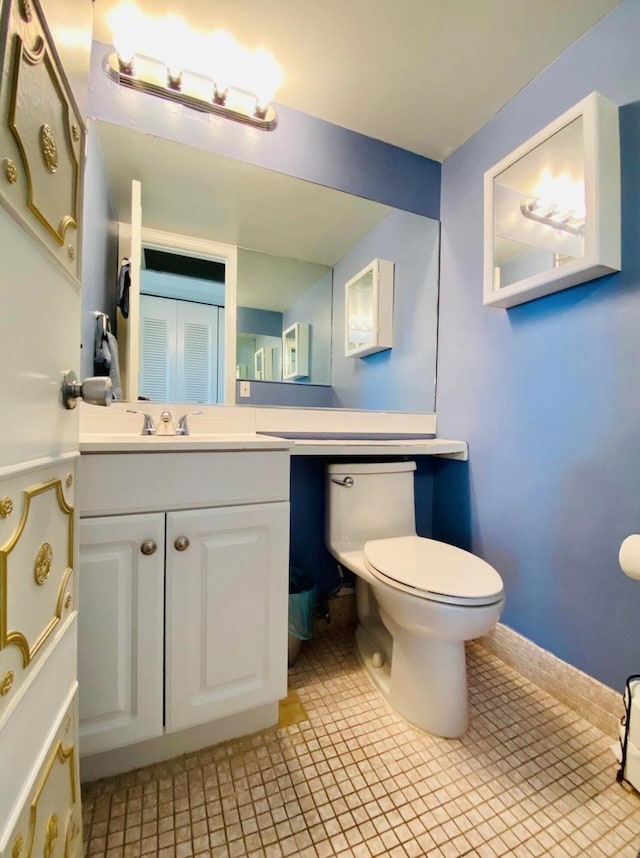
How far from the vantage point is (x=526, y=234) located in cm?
128

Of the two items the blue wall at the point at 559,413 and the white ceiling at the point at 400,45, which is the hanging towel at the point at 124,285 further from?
the blue wall at the point at 559,413

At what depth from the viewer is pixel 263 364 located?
1.50 meters

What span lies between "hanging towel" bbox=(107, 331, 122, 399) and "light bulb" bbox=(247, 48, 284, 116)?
39.8 inches

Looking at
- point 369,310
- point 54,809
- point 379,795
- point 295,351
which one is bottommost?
point 379,795

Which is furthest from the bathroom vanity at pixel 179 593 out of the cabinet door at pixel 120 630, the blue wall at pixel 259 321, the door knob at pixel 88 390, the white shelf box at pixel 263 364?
the blue wall at pixel 259 321

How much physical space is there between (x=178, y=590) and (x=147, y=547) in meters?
0.13

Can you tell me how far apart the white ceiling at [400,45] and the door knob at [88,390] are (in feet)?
4.28

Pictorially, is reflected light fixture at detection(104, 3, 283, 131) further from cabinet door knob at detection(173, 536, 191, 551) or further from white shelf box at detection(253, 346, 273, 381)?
cabinet door knob at detection(173, 536, 191, 551)

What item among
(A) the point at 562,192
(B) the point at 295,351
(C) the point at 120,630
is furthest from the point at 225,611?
(A) the point at 562,192

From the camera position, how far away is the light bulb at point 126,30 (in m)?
1.12

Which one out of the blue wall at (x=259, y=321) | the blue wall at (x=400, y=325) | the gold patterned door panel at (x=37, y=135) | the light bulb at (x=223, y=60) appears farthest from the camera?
the blue wall at (x=400, y=325)

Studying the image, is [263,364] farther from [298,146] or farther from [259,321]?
[298,146]

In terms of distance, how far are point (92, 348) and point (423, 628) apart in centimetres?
132

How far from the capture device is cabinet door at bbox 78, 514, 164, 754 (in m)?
0.80
